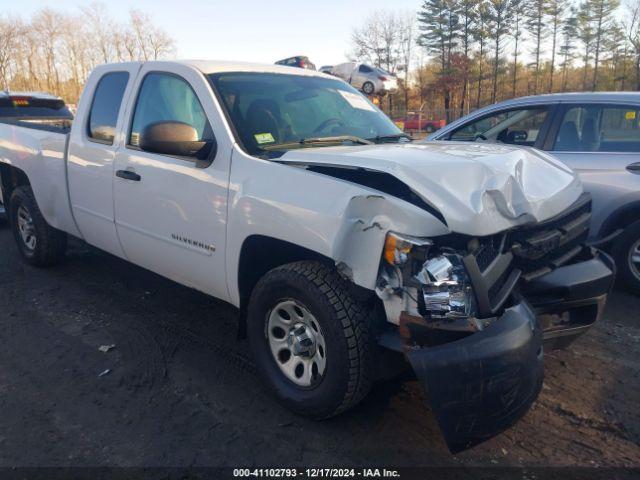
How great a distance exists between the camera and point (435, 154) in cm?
296

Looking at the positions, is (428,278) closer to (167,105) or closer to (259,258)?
(259,258)

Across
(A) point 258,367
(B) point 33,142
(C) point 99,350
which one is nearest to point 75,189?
(B) point 33,142

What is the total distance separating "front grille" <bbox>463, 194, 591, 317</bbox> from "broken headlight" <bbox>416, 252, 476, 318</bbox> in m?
0.05

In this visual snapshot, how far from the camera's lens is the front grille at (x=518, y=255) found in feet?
7.82

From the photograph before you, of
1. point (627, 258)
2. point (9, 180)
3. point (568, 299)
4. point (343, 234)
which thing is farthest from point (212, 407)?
point (9, 180)

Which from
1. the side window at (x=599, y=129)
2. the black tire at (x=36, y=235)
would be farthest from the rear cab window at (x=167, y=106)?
the side window at (x=599, y=129)

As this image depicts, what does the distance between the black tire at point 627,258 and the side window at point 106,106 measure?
14.6 feet

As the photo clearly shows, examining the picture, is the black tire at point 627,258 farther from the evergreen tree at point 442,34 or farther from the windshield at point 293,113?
the evergreen tree at point 442,34

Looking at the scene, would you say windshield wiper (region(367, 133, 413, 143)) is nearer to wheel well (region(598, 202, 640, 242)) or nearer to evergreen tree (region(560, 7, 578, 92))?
wheel well (region(598, 202, 640, 242))

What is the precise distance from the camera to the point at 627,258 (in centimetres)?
476

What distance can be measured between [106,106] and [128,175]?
0.88 meters

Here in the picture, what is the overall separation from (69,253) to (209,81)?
12.5ft

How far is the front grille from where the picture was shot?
93.9 inches

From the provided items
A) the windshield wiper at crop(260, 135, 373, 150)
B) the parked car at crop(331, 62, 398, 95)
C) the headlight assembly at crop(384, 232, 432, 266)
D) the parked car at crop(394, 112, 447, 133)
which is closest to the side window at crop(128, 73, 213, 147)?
the windshield wiper at crop(260, 135, 373, 150)
